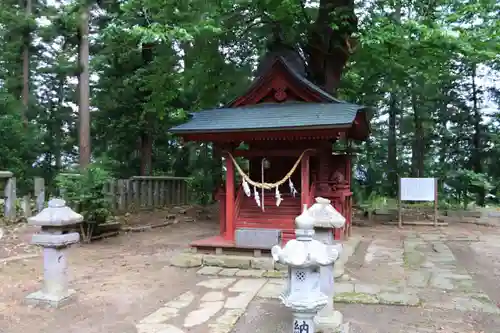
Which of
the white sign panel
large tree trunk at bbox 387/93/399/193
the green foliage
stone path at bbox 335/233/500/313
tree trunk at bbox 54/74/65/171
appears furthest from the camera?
tree trunk at bbox 54/74/65/171

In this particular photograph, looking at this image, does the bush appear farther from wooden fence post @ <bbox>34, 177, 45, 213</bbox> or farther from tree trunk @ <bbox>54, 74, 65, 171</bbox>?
tree trunk @ <bbox>54, 74, 65, 171</bbox>

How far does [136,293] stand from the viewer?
20.0 feet

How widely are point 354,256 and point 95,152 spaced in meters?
15.7

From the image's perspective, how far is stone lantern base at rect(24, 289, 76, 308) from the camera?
5398 millimetres

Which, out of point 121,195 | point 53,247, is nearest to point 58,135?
point 121,195

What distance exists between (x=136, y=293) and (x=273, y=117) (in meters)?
4.14

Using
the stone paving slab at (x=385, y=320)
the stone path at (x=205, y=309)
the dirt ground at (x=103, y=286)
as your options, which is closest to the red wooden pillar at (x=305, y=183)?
the stone path at (x=205, y=309)

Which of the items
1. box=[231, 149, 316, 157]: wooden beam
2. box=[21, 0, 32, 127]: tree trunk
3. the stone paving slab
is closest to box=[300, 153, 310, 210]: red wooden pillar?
box=[231, 149, 316, 157]: wooden beam

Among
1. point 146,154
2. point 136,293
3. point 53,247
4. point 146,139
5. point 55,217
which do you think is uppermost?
point 146,139

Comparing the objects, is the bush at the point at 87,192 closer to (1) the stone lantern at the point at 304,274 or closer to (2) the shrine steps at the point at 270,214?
(2) the shrine steps at the point at 270,214

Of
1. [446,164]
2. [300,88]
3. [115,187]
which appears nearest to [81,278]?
[300,88]

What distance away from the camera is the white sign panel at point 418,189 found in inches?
495

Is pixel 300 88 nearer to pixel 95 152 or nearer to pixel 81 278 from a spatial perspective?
pixel 81 278

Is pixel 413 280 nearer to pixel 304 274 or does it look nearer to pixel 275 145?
pixel 304 274
